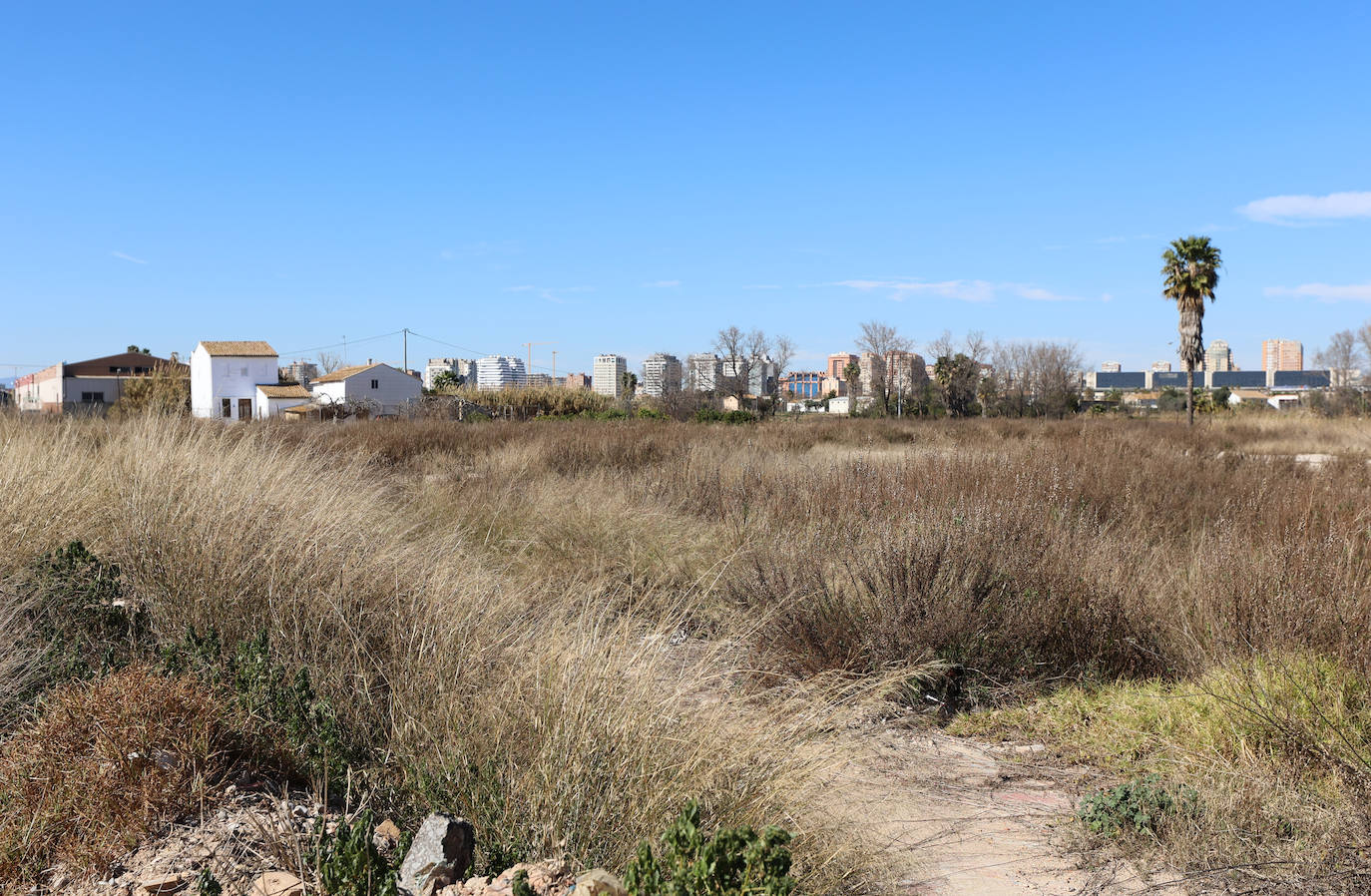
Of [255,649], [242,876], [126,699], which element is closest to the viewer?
[242,876]

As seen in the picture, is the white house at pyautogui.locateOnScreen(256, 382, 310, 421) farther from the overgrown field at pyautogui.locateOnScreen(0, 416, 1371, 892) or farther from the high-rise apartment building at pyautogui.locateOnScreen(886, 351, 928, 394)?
the overgrown field at pyautogui.locateOnScreen(0, 416, 1371, 892)

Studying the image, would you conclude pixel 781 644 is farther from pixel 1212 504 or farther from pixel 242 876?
pixel 1212 504

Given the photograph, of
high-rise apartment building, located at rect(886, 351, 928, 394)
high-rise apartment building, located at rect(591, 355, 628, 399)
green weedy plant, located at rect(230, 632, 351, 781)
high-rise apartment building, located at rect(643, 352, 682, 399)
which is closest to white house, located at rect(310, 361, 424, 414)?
high-rise apartment building, located at rect(643, 352, 682, 399)

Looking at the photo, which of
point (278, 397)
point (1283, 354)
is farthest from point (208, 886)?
point (1283, 354)

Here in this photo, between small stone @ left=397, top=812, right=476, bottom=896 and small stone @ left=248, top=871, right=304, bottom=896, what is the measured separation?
11.6 inches

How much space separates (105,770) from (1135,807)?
3.79 m

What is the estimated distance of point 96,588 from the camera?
446 centimetres

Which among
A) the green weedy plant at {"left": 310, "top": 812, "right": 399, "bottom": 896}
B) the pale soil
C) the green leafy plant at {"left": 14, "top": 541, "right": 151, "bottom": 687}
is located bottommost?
the pale soil

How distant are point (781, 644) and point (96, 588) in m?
3.77

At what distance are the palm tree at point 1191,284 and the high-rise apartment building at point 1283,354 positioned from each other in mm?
175573

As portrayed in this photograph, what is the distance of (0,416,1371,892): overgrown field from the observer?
3062mm

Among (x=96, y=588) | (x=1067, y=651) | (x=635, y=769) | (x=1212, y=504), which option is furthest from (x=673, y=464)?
(x=635, y=769)

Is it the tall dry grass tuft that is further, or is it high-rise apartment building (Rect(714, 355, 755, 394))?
high-rise apartment building (Rect(714, 355, 755, 394))

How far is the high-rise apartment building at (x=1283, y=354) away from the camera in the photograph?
183 metres
